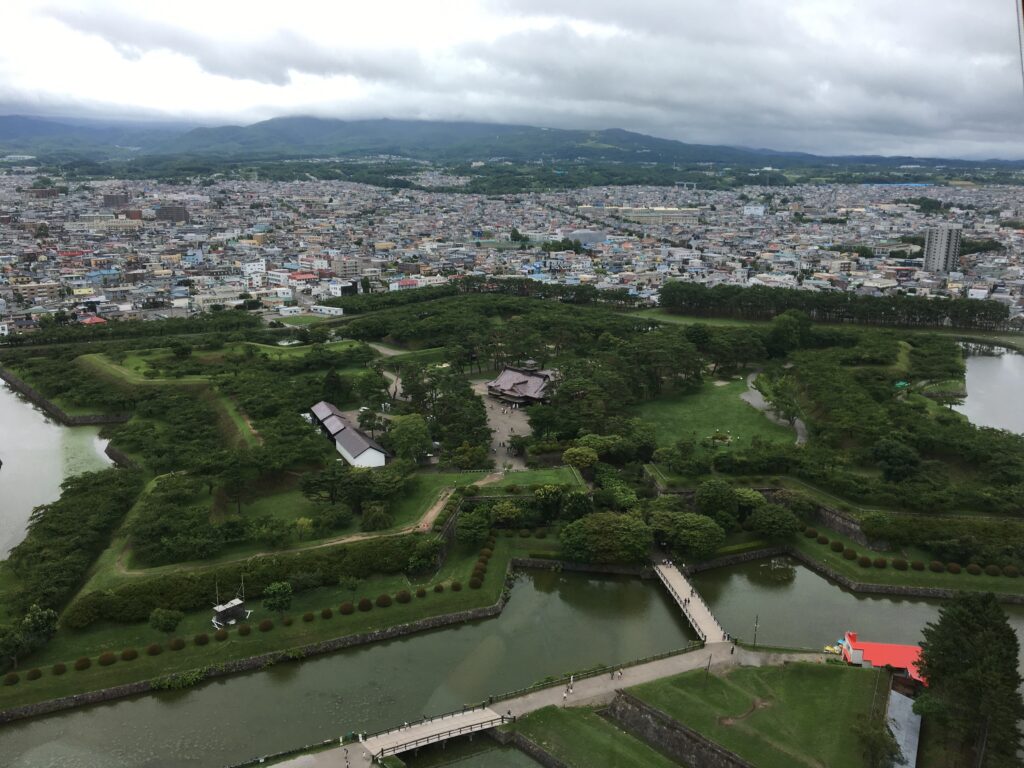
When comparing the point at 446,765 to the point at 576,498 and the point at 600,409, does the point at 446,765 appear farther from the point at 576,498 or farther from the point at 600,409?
the point at 600,409

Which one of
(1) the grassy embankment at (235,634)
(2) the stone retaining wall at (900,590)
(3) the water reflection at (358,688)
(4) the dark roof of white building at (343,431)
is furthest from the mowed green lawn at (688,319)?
(1) the grassy embankment at (235,634)

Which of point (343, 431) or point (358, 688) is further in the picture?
point (343, 431)

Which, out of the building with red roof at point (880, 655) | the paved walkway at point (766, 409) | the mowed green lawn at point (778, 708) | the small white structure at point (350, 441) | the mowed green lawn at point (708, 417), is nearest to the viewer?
the mowed green lawn at point (778, 708)

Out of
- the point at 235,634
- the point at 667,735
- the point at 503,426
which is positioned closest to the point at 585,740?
the point at 667,735

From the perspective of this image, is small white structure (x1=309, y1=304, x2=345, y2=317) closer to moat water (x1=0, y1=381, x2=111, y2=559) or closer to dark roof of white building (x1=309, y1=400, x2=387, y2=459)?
moat water (x1=0, y1=381, x2=111, y2=559)

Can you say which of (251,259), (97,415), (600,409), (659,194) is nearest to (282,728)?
(600,409)

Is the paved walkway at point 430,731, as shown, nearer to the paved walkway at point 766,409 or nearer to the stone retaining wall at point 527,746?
the stone retaining wall at point 527,746

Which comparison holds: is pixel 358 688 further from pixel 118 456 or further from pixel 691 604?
pixel 118 456
